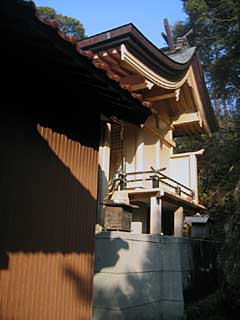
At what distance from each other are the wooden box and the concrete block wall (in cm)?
18

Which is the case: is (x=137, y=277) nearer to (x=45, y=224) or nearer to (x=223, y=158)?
(x=45, y=224)

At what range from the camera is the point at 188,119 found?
11391mm

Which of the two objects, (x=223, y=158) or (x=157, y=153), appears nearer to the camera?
(x=157, y=153)

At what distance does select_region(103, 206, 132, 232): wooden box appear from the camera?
6137 mm

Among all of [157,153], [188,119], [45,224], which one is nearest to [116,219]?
[45,224]

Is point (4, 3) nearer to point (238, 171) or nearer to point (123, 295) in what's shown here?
point (123, 295)

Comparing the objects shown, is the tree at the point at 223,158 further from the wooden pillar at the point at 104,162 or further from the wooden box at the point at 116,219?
the wooden pillar at the point at 104,162

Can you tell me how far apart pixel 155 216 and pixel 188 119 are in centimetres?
438

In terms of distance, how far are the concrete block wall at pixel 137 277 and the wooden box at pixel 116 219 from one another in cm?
18

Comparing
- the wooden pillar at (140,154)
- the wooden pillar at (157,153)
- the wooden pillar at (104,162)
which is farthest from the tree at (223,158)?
the wooden pillar at (104,162)

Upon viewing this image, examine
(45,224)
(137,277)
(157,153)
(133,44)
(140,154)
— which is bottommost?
(137,277)

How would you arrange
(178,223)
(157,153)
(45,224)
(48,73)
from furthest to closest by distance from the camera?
(157,153) → (178,223) → (45,224) → (48,73)

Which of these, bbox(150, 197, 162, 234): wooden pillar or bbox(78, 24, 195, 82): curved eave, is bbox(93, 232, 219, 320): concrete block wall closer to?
bbox(150, 197, 162, 234): wooden pillar

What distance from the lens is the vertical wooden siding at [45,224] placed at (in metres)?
2.94
